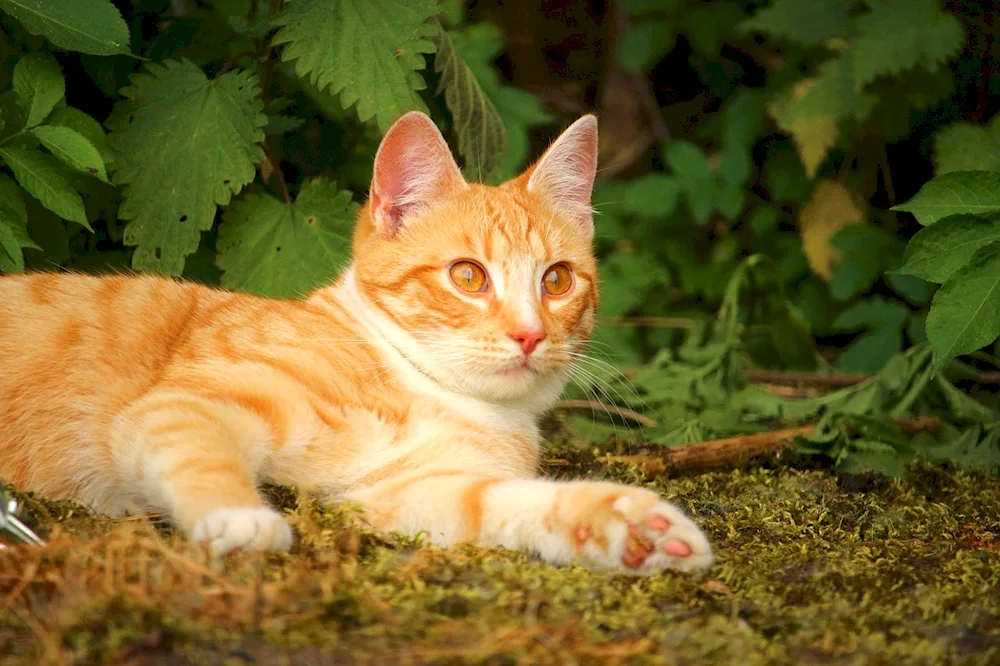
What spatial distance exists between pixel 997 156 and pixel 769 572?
2240 millimetres

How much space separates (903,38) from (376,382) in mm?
2527

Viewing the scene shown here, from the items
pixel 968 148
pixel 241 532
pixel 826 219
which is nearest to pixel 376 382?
pixel 241 532

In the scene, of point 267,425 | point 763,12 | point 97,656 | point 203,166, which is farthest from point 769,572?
point 763,12

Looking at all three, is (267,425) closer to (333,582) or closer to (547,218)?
(333,582)

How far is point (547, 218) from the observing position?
2885mm

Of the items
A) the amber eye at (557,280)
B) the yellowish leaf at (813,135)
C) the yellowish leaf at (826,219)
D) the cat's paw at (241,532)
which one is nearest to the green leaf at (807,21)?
the yellowish leaf at (813,135)

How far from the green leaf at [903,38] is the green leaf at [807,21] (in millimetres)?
222

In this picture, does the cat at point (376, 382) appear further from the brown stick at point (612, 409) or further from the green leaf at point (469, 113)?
the brown stick at point (612, 409)

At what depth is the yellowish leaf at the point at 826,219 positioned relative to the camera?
467 cm

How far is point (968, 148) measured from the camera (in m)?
3.68

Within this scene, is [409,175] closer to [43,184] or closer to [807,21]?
[43,184]

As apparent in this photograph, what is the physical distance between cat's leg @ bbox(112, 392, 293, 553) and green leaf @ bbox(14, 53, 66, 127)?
1.03 metres

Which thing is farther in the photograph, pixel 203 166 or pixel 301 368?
pixel 203 166

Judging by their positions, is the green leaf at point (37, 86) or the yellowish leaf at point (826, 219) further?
the yellowish leaf at point (826, 219)
